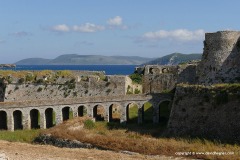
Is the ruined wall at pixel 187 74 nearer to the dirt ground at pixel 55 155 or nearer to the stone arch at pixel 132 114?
the stone arch at pixel 132 114

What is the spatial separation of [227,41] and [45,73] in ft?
90.3

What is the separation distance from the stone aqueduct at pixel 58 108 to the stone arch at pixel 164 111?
75cm

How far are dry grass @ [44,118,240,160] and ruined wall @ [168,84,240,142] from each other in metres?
1.70

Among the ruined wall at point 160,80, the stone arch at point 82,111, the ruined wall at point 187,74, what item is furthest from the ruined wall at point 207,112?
the ruined wall at point 160,80

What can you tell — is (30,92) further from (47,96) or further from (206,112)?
(206,112)

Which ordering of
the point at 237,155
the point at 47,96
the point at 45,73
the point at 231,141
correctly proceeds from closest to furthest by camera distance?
the point at 237,155
the point at 231,141
the point at 47,96
the point at 45,73

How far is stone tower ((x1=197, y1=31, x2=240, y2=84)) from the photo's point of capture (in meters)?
40.3

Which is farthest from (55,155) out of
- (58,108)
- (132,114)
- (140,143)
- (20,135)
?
(132,114)

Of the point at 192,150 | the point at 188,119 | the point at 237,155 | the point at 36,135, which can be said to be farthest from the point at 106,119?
the point at 237,155

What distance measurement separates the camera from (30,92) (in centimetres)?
5556

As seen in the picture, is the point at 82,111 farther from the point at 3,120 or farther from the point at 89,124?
the point at 3,120

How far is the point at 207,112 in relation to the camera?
118 ft

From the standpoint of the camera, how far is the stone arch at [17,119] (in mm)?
47434

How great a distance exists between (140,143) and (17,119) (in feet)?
67.5
